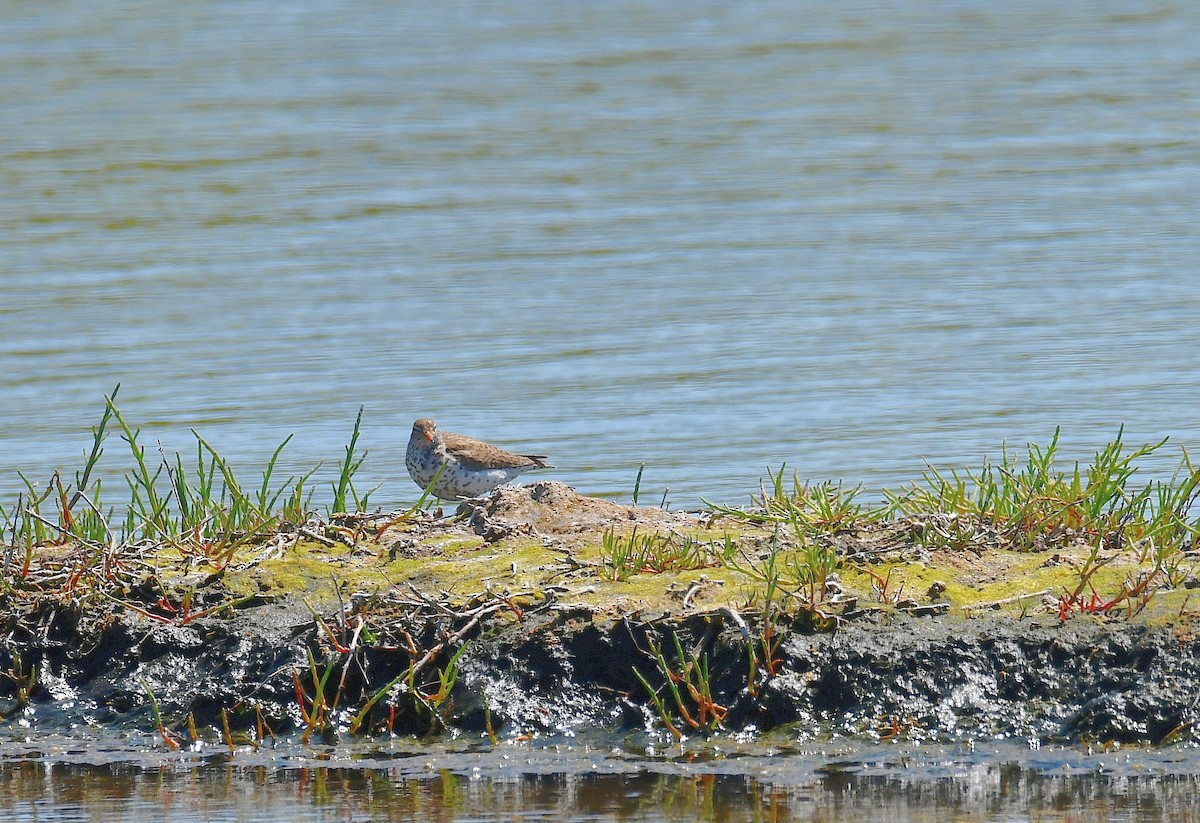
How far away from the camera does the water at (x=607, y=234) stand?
34.9ft

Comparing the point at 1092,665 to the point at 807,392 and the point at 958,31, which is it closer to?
the point at 807,392

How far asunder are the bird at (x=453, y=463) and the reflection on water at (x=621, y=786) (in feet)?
7.60

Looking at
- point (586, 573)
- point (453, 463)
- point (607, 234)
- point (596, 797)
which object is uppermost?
point (607, 234)

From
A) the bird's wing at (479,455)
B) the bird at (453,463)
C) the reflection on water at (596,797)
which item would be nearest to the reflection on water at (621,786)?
the reflection on water at (596,797)

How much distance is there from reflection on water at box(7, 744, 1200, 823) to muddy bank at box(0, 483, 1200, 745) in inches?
6.7

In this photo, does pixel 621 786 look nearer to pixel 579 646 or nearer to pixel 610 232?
pixel 579 646

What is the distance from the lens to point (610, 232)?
15.5 m

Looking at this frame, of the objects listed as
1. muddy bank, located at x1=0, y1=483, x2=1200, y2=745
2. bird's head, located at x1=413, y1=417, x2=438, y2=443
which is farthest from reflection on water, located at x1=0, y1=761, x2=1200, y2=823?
bird's head, located at x1=413, y1=417, x2=438, y2=443

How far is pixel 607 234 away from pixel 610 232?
78 mm

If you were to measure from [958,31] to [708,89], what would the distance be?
4.57 meters

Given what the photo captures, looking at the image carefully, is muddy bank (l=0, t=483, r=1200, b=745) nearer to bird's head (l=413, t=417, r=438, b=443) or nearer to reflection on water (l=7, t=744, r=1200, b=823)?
reflection on water (l=7, t=744, r=1200, b=823)

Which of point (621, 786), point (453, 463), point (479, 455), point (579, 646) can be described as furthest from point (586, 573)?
point (479, 455)

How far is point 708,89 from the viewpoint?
2061 cm

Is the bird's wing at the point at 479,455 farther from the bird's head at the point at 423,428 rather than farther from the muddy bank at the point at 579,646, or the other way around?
the muddy bank at the point at 579,646
